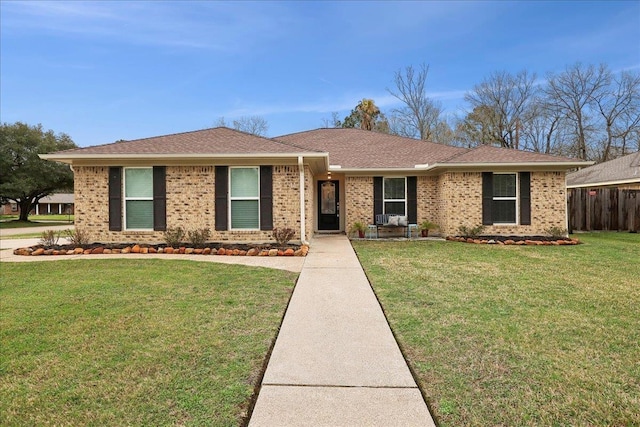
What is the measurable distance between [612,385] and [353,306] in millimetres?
2566

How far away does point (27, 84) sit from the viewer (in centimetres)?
1944

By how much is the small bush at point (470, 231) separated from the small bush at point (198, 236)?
787 centimetres

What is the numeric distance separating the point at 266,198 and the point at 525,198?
828cm

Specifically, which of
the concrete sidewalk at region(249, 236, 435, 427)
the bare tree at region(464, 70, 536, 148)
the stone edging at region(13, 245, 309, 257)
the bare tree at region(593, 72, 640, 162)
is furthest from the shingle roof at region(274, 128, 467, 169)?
the bare tree at region(593, 72, 640, 162)

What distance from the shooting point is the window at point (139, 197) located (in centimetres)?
1010

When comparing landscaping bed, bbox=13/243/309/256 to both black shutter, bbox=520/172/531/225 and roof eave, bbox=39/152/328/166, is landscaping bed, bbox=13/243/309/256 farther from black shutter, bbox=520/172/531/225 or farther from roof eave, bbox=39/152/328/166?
black shutter, bbox=520/172/531/225

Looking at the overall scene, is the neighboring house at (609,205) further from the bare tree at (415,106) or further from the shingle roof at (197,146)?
the bare tree at (415,106)

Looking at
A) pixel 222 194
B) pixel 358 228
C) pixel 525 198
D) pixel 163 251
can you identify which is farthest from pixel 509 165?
pixel 163 251

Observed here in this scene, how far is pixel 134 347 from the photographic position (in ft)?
10.6

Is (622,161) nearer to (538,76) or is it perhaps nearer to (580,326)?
(538,76)

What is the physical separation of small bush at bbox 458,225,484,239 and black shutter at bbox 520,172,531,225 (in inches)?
54.2

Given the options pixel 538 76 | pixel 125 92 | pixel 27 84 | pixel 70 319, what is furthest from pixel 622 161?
pixel 27 84

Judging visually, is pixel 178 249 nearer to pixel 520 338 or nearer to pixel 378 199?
pixel 378 199

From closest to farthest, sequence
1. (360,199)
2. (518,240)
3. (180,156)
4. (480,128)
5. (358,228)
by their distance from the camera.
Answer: (180,156)
(518,240)
(358,228)
(360,199)
(480,128)
